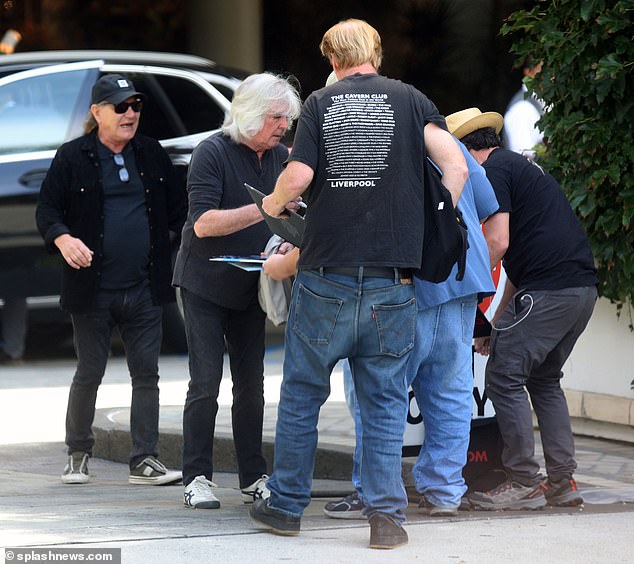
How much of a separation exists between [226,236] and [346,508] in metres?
1.23

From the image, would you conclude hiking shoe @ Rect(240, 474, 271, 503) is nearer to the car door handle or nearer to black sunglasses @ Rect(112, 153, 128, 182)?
black sunglasses @ Rect(112, 153, 128, 182)

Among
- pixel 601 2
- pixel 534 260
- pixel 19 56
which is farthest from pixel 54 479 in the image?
pixel 19 56

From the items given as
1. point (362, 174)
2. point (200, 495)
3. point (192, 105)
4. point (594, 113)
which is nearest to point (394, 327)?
point (362, 174)

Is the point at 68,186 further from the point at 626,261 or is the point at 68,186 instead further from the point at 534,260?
the point at 626,261

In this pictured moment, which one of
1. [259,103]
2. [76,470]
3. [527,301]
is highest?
[259,103]

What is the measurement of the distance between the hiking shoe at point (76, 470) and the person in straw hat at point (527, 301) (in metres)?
1.97

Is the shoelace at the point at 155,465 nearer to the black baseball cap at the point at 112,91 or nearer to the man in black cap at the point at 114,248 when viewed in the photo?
the man in black cap at the point at 114,248

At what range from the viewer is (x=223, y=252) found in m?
6.29

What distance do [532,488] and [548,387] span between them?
459 millimetres

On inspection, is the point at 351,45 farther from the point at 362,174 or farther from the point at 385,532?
the point at 385,532

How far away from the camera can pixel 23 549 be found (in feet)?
16.9

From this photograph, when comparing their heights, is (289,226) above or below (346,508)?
above

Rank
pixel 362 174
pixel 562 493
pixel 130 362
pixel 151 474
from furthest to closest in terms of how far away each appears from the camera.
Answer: pixel 130 362 → pixel 151 474 → pixel 562 493 → pixel 362 174

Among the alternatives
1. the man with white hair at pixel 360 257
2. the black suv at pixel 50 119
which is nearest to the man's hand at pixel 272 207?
the man with white hair at pixel 360 257
